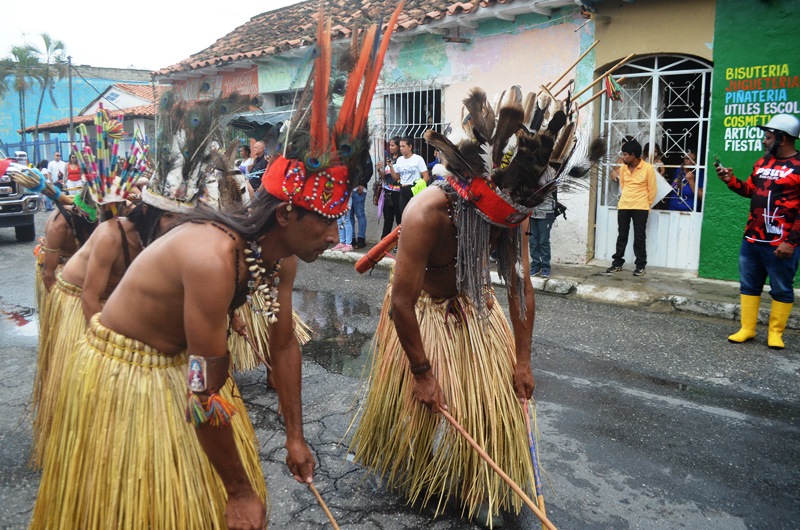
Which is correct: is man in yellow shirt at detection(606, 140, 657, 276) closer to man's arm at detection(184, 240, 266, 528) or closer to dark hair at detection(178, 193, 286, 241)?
dark hair at detection(178, 193, 286, 241)

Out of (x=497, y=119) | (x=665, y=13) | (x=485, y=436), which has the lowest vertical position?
(x=485, y=436)

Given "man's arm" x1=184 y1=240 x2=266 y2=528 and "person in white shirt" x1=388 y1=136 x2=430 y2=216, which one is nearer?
"man's arm" x1=184 y1=240 x2=266 y2=528

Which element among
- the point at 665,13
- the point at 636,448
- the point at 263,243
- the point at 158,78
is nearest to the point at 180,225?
the point at 263,243

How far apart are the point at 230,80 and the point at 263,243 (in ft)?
45.2

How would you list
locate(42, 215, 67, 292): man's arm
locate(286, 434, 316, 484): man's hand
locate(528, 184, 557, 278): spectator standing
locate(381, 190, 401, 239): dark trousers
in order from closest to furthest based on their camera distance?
locate(286, 434, 316, 484): man's hand < locate(42, 215, 67, 292): man's arm < locate(528, 184, 557, 278): spectator standing < locate(381, 190, 401, 239): dark trousers

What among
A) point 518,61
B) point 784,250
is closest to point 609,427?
point 784,250

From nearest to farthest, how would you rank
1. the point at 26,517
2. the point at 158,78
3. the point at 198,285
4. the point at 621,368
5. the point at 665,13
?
the point at 198,285 → the point at 26,517 → the point at 621,368 → the point at 665,13 → the point at 158,78

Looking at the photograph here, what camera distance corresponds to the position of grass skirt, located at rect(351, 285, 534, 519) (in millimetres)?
3088

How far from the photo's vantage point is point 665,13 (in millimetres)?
8242

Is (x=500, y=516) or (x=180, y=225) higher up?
(x=180, y=225)

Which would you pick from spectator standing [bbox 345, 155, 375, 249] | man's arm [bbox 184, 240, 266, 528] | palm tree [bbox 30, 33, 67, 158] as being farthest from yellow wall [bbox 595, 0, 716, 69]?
palm tree [bbox 30, 33, 67, 158]

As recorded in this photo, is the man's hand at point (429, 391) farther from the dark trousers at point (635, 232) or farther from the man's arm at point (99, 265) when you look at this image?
the dark trousers at point (635, 232)

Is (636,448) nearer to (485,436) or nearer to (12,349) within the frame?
(485,436)

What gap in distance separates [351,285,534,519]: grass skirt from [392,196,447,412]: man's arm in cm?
29
